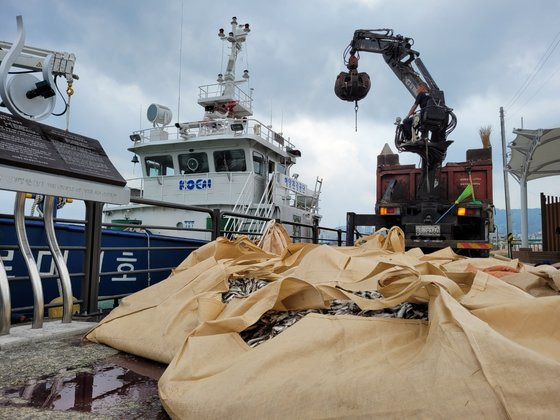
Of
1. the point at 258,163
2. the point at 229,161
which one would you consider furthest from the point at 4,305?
the point at 258,163

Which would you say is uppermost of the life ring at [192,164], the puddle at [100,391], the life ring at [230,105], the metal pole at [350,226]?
the life ring at [230,105]

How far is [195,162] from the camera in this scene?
998 centimetres

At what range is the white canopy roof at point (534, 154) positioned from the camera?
11.1m

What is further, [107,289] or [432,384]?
[107,289]

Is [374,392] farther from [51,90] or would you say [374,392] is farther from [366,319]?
[51,90]

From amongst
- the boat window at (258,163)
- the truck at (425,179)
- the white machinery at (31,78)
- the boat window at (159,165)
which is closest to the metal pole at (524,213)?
the truck at (425,179)

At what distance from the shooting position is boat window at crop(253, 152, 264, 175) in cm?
1011

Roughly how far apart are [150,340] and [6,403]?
639 millimetres

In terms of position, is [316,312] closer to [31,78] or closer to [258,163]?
[31,78]

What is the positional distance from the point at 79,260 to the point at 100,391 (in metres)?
2.95

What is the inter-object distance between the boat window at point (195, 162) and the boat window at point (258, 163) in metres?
1.18

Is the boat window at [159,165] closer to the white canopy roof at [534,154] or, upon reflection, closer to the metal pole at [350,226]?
the metal pole at [350,226]

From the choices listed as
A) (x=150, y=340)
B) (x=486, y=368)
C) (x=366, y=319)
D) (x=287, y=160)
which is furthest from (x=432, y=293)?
(x=287, y=160)

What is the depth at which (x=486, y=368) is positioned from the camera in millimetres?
957
